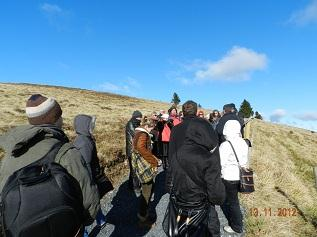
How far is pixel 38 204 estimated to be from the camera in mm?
2539

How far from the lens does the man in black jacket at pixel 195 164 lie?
4.72 metres

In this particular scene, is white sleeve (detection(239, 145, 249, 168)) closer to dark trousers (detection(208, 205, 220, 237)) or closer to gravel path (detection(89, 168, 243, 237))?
dark trousers (detection(208, 205, 220, 237))

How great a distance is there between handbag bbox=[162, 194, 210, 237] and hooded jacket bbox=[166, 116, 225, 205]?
142mm

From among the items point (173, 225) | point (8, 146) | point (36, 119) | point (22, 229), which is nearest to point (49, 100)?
point (36, 119)

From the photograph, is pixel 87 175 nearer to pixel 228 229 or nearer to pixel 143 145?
pixel 143 145

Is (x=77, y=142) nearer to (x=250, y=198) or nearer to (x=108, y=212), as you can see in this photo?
(x=108, y=212)

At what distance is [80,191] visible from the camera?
9.41 ft

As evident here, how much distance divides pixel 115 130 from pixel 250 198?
45.6 ft

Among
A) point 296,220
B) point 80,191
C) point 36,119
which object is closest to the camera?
point 80,191

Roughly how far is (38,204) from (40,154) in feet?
1.62

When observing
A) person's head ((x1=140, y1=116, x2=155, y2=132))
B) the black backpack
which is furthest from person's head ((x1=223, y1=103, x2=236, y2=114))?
the black backpack

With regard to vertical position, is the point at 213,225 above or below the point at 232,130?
below

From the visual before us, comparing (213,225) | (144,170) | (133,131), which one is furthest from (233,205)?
(133,131)

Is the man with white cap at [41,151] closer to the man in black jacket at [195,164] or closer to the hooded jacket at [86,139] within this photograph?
the man in black jacket at [195,164]
